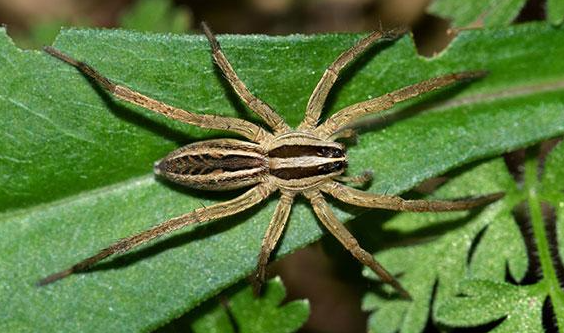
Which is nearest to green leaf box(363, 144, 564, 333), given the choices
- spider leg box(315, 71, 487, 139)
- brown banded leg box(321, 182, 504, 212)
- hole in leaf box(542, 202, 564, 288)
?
brown banded leg box(321, 182, 504, 212)

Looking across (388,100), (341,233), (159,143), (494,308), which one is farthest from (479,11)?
(159,143)

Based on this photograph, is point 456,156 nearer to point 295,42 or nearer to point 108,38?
point 295,42

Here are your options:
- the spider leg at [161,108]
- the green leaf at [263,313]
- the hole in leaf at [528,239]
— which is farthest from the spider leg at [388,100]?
the green leaf at [263,313]

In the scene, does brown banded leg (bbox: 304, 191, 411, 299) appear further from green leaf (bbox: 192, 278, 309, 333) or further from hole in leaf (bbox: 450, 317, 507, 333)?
hole in leaf (bbox: 450, 317, 507, 333)

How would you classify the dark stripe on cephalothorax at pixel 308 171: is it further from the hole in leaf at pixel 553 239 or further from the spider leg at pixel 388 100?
the hole in leaf at pixel 553 239

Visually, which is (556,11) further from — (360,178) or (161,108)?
(161,108)
